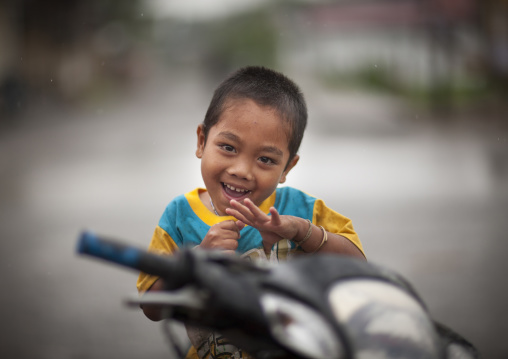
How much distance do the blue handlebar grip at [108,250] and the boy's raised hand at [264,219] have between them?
1.81 ft

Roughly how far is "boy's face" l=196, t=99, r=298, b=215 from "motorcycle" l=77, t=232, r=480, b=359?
66 centimetres

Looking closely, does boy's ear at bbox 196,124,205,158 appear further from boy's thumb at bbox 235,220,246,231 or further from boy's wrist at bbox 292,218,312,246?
boy's wrist at bbox 292,218,312,246

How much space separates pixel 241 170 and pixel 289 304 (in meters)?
0.73

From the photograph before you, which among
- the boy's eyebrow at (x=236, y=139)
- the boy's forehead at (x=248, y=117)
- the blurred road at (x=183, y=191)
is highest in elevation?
the boy's forehead at (x=248, y=117)

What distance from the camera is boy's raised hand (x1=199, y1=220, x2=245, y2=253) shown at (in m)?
1.52

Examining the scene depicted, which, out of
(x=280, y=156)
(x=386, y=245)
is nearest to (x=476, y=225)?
(x=386, y=245)

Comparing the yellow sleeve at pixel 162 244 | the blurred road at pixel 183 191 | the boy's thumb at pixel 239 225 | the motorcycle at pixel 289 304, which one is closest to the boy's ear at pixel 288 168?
the boy's thumb at pixel 239 225

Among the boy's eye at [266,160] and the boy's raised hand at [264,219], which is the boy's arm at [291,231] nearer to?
the boy's raised hand at [264,219]

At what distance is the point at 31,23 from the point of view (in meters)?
21.8

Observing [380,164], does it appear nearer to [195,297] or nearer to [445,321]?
[445,321]

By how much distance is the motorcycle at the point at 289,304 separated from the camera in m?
0.87

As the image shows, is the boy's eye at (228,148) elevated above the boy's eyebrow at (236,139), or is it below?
below

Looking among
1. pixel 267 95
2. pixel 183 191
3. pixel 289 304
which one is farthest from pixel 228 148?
pixel 183 191

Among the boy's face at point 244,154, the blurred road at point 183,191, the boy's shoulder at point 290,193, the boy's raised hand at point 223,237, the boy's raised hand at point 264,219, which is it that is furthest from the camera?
the blurred road at point 183,191
